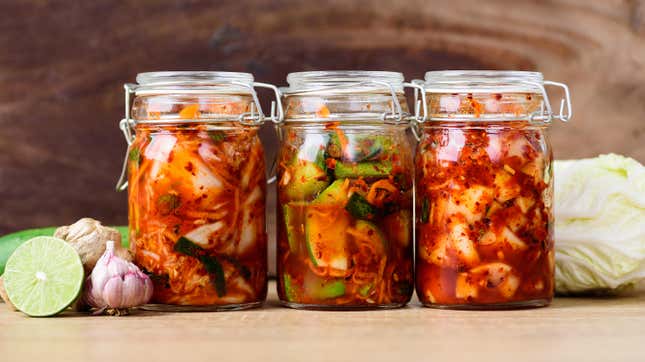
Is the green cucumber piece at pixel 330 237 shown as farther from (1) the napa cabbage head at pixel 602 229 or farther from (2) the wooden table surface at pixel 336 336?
(1) the napa cabbage head at pixel 602 229

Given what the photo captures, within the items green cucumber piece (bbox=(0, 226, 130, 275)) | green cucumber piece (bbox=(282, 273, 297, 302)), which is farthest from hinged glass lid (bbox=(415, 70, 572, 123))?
green cucumber piece (bbox=(0, 226, 130, 275))

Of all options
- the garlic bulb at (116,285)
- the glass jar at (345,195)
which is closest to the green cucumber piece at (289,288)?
the glass jar at (345,195)

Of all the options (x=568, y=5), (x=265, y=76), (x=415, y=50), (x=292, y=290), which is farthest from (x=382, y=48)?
(x=292, y=290)

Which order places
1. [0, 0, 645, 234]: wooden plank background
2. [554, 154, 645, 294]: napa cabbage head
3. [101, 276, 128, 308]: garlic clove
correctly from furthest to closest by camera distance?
1. [0, 0, 645, 234]: wooden plank background
2. [554, 154, 645, 294]: napa cabbage head
3. [101, 276, 128, 308]: garlic clove

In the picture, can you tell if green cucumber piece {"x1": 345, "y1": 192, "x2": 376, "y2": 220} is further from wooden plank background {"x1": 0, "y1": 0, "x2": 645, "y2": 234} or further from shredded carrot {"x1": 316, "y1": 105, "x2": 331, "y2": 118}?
wooden plank background {"x1": 0, "y1": 0, "x2": 645, "y2": 234}

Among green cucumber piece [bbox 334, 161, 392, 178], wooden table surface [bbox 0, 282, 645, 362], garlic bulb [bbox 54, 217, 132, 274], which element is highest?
green cucumber piece [bbox 334, 161, 392, 178]

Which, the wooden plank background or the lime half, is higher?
the wooden plank background

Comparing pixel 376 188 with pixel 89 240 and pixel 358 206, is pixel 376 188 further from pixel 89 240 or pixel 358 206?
pixel 89 240
